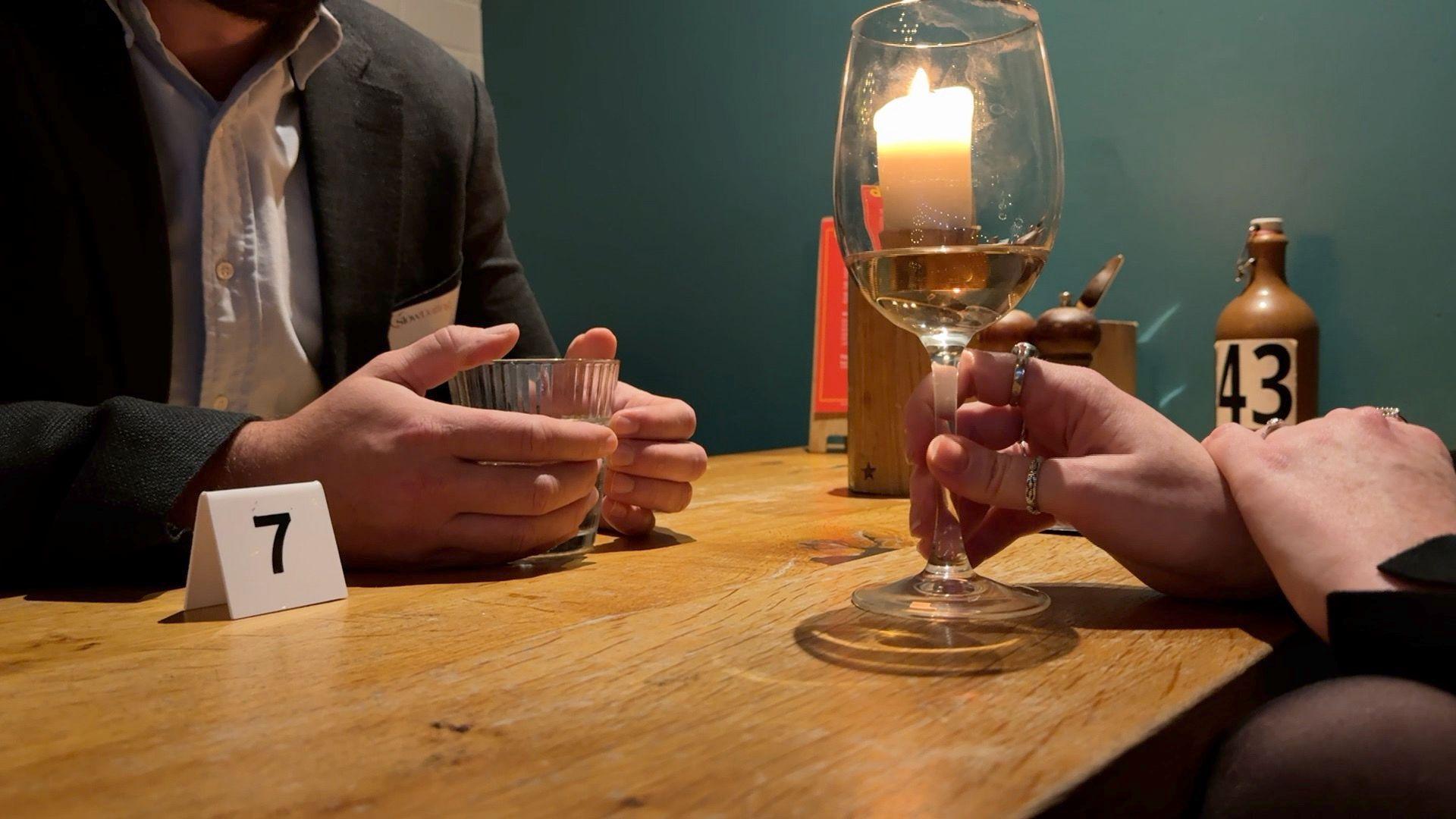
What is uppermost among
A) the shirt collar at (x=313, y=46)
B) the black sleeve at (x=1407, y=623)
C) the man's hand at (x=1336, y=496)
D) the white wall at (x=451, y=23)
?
the white wall at (x=451, y=23)

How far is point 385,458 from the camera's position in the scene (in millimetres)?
760

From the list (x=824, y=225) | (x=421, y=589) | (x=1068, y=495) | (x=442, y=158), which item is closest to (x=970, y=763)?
(x=1068, y=495)

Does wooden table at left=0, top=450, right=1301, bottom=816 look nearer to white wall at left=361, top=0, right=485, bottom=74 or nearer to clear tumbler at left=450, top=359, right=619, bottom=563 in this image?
clear tumbler at left=450, top=359, right=619, bottom=563

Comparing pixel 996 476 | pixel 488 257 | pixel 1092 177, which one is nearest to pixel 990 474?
pixel 996 476

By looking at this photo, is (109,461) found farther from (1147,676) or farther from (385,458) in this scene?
(1147,676)

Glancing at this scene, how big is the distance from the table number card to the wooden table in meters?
0.02

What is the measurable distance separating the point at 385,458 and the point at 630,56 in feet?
6.50

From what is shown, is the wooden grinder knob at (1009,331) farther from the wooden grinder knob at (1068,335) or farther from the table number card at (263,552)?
the table number card at (263,552)

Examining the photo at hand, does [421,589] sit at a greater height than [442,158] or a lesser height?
lesser

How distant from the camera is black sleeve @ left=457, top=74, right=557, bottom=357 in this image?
1585 mm

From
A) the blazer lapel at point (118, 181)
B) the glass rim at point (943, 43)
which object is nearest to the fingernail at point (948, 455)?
the glass rim at point (943, 43)

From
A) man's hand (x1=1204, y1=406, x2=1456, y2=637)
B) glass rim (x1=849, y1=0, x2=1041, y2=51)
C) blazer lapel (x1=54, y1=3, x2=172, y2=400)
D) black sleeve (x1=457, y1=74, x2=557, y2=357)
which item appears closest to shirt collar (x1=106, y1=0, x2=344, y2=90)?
blazer lapel (x1=54, y1=3, x2=172, y2=400)

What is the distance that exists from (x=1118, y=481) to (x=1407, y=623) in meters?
0.17

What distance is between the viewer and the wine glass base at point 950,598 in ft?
1.97
